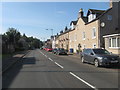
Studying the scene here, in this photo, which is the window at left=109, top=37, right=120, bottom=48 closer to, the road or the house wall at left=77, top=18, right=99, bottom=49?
the house wall at left=77, top=18, right=99, bottom=49

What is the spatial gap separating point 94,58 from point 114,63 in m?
1.80

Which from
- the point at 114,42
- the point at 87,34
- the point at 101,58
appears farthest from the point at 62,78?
the point at 87,34

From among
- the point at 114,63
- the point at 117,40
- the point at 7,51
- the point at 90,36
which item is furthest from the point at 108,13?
the point at 7,51

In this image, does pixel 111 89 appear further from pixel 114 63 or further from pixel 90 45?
pixel 90 45

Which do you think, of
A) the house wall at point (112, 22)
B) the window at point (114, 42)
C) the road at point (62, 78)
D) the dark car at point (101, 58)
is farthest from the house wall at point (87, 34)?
the road at point (62, 78)

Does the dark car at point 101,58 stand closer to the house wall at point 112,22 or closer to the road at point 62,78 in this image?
the road at point 62,78

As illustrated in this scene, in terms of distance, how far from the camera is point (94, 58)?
14586mm

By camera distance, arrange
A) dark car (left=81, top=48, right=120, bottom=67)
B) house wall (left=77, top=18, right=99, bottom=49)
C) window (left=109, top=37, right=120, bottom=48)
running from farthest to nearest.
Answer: house wall (left=77, top=18, right=99, bottom=49), window (left=109, top=37, right=120, bottom=48), dark car (left=81, top=48, right=120, bottom=67)

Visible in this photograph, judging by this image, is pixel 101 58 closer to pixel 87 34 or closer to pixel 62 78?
pixel 62 78

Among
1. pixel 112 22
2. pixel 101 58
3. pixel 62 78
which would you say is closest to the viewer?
pixel 62 78

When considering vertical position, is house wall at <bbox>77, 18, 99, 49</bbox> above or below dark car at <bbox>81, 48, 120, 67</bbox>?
above

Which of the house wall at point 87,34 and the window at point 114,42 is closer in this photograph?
the window at point 114,42

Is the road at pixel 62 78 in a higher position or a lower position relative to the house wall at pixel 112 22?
lower

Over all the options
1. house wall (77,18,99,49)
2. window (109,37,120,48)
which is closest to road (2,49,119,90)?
window (109,37,120,48)
